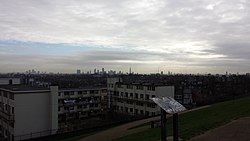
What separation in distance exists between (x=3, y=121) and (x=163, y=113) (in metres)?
36.8

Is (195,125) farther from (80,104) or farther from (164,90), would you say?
(80,104)

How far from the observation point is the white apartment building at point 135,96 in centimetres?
5156

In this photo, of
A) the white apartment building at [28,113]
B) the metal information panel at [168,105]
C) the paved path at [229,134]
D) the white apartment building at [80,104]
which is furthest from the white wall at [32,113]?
the metal information panel at [168,105]

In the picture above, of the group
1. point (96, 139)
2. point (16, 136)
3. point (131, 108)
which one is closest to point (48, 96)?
point (16, 136)

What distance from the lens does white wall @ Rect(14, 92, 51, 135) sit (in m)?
36.6

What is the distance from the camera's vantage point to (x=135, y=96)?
56.8m

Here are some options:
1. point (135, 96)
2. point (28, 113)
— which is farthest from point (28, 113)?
point (135, 96)

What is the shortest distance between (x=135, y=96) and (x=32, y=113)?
24.3 metres

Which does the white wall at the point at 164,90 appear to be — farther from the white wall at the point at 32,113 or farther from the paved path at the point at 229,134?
the paved path at the point at 229,134

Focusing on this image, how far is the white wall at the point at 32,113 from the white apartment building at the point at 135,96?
60.3 ft

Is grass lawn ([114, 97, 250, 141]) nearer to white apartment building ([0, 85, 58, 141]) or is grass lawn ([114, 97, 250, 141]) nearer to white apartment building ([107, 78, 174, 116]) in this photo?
white apartment building ([0, 85, 58, 141])

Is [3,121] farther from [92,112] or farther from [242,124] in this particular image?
[242,124]

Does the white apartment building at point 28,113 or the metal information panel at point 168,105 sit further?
the white apartment building at point 28,113

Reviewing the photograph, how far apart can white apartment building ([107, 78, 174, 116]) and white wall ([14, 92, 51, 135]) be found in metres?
18.4
